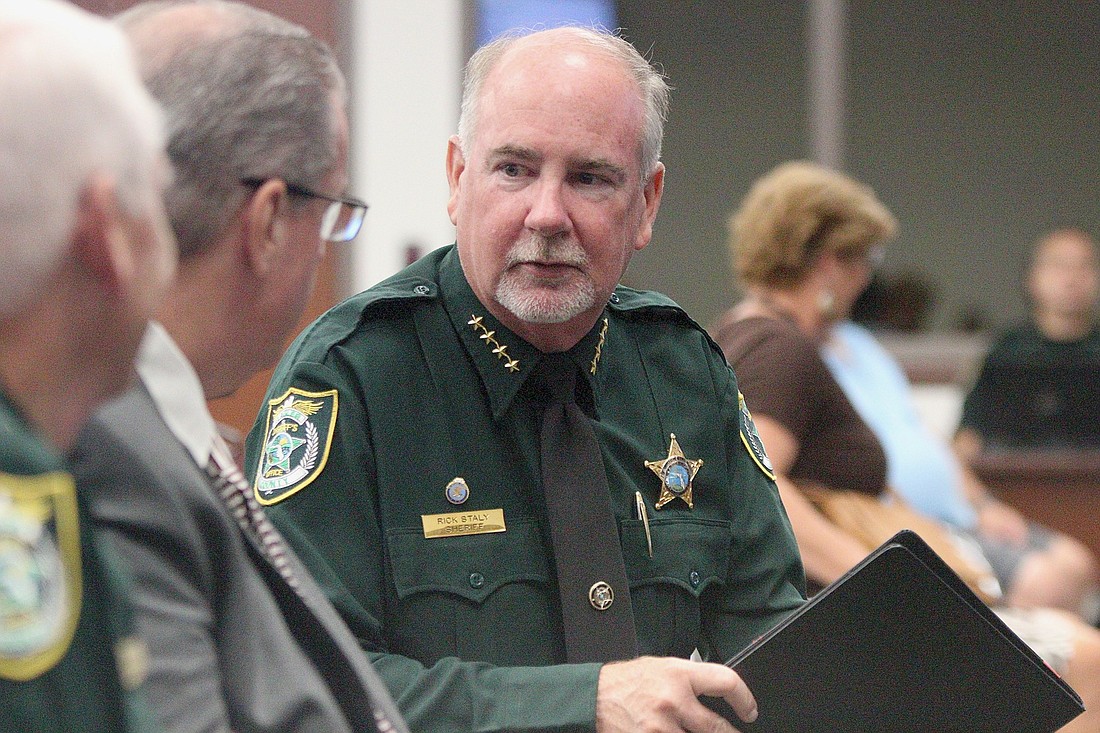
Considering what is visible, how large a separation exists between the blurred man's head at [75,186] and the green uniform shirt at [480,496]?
78 centimetres

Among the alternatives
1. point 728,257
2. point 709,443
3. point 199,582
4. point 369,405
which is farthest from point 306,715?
point 728,257

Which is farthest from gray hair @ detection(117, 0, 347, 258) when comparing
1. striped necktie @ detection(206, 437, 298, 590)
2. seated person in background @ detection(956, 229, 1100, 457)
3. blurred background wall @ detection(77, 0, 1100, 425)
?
blurred background wall @ detection(77, 0, 1100, 425)

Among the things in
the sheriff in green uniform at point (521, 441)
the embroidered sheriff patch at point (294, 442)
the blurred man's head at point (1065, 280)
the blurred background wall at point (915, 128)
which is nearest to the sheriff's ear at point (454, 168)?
the sheriff in green uniform at point (521, 441)

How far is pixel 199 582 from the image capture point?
43.9 inches

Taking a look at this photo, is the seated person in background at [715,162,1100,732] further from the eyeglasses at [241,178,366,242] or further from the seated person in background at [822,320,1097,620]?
the eyeglasses at [241,178,366,242]

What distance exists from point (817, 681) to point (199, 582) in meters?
0.89

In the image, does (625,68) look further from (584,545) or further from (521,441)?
(584,545)

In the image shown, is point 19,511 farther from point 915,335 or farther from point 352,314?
point 915,335

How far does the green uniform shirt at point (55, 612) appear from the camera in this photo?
0.90 meters

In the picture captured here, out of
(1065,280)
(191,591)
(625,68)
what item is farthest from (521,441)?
(1065,280)

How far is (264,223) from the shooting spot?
4.34 ft

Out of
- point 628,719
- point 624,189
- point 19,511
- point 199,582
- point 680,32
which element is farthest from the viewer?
point 680,32

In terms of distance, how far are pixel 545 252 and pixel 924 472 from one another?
2569 millimetres

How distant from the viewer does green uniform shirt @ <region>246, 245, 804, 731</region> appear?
5.70 ft
